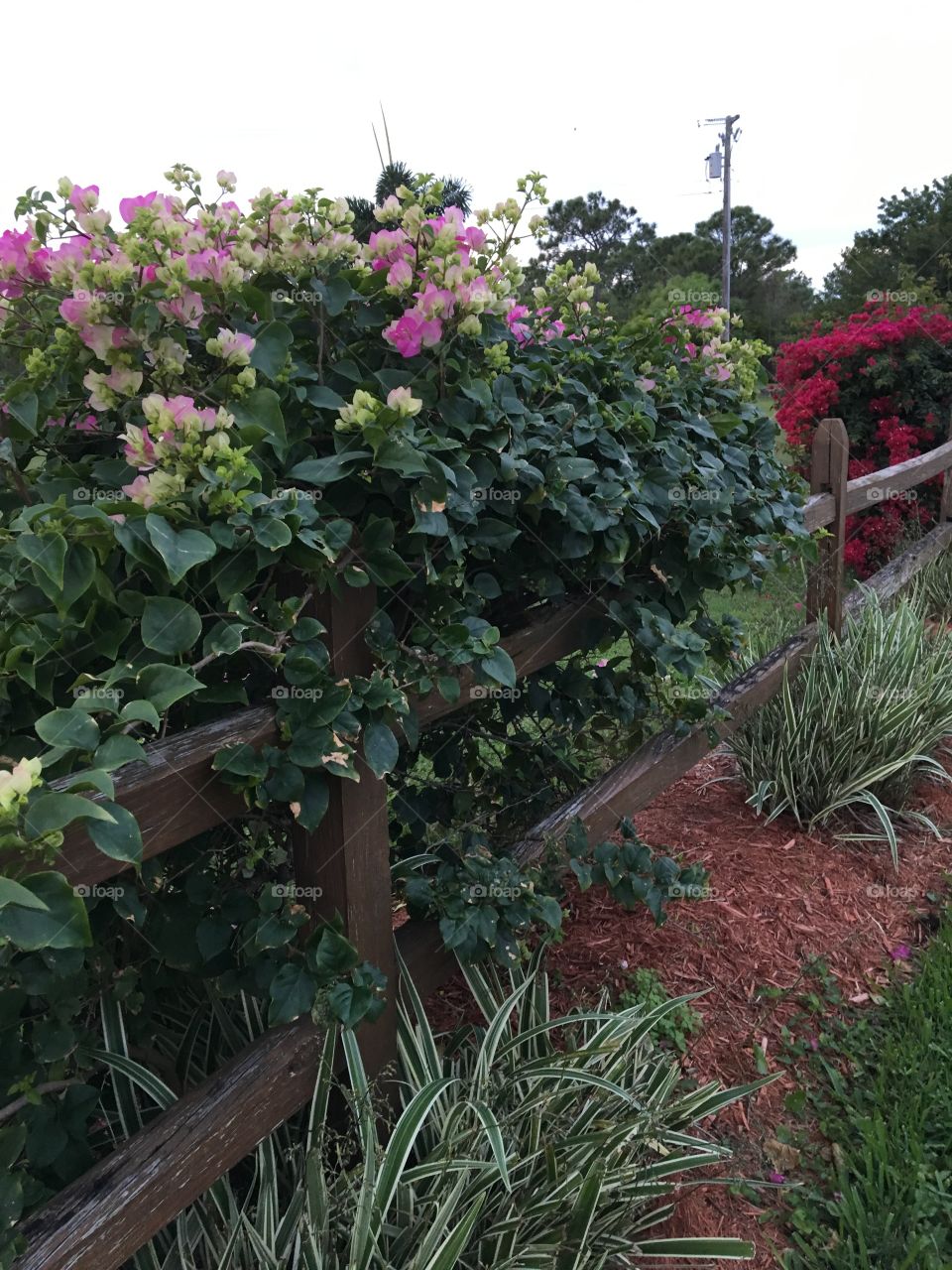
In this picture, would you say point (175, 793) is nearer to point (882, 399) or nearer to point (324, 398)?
point (324, 398)

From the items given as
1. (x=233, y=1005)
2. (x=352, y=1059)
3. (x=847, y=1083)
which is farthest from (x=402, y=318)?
(x=847, y=1083)

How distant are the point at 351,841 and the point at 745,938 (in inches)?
59.9

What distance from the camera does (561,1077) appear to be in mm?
1758

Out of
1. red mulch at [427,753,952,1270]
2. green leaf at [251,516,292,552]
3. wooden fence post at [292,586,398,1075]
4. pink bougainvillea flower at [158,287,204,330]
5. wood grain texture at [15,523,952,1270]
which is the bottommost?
red mulch at [427,753,952,1270]

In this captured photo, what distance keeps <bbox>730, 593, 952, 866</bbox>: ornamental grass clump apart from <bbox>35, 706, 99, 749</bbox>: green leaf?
262 cm

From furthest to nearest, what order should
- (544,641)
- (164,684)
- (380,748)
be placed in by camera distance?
(544,641) < (380,748) < (164,684)

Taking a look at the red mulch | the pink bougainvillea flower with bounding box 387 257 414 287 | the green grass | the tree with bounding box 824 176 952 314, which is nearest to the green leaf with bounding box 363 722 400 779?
the pink bougainvillea flower with bounding box 387 257 414 287

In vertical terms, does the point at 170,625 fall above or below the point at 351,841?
above

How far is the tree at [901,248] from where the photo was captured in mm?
21938

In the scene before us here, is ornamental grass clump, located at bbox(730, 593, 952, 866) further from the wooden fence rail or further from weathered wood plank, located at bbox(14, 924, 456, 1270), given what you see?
weathered wood plank, located at bbox(14, 924, 456, 1270)

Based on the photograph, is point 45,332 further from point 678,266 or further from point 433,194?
point 678,266

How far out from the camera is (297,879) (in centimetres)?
162

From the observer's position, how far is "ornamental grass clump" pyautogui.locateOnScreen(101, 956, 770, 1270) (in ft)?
4.79

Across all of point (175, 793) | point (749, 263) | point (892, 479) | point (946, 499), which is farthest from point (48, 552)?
point (749, 263)
